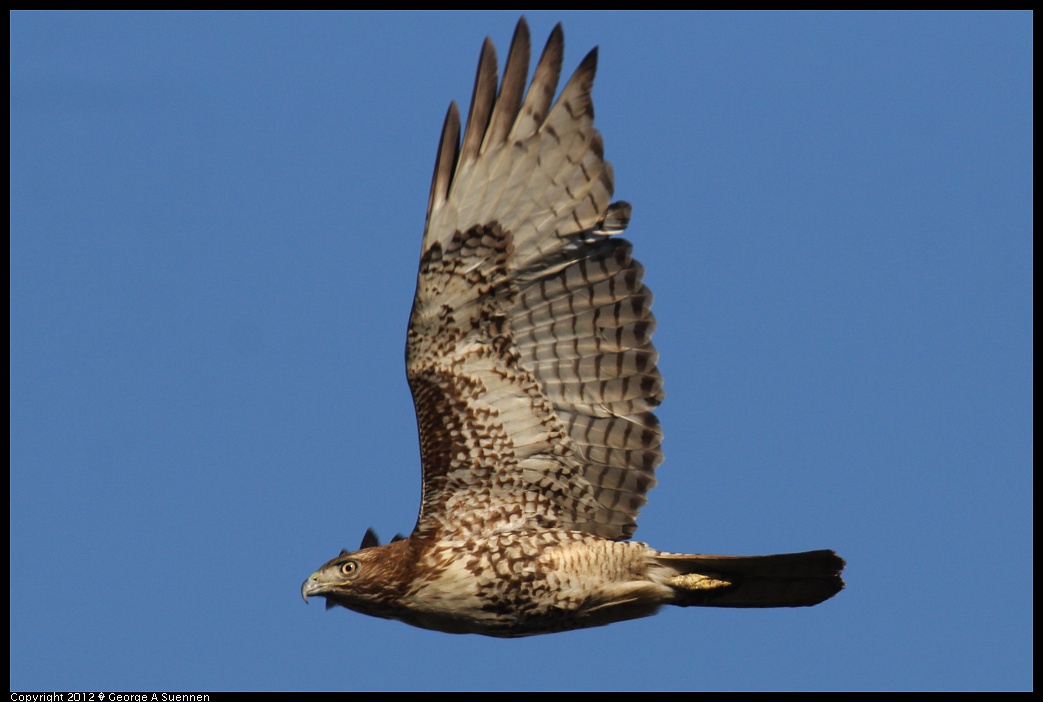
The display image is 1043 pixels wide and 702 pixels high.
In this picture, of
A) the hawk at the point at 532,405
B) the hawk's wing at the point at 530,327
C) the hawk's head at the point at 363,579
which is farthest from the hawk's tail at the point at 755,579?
the hawk's head at the point at 363,579

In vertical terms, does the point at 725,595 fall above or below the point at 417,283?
below

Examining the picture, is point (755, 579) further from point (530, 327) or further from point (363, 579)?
point (363, 579)

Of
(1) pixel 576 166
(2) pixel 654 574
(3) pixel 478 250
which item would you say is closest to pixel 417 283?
(3) pixel 478 250

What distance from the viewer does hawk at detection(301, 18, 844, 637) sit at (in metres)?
10.9

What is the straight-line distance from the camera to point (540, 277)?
1123cm

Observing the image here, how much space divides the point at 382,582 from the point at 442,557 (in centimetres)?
40

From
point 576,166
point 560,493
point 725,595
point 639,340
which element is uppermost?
point 576,166

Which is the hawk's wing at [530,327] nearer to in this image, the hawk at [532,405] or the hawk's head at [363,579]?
the hawk at [532,405]

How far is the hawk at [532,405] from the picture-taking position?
35.8ft

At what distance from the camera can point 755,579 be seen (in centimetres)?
1103

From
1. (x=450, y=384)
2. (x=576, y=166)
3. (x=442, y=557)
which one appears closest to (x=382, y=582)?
(x=442, y=557)

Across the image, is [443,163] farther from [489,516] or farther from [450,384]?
[489,516]

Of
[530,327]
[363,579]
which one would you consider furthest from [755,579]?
[363,579]

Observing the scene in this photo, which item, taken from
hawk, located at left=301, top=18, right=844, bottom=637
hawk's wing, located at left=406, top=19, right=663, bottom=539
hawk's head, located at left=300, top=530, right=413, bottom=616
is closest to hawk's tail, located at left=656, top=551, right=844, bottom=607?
hawk, located at left=301, top=18, right=844, bottom=637
